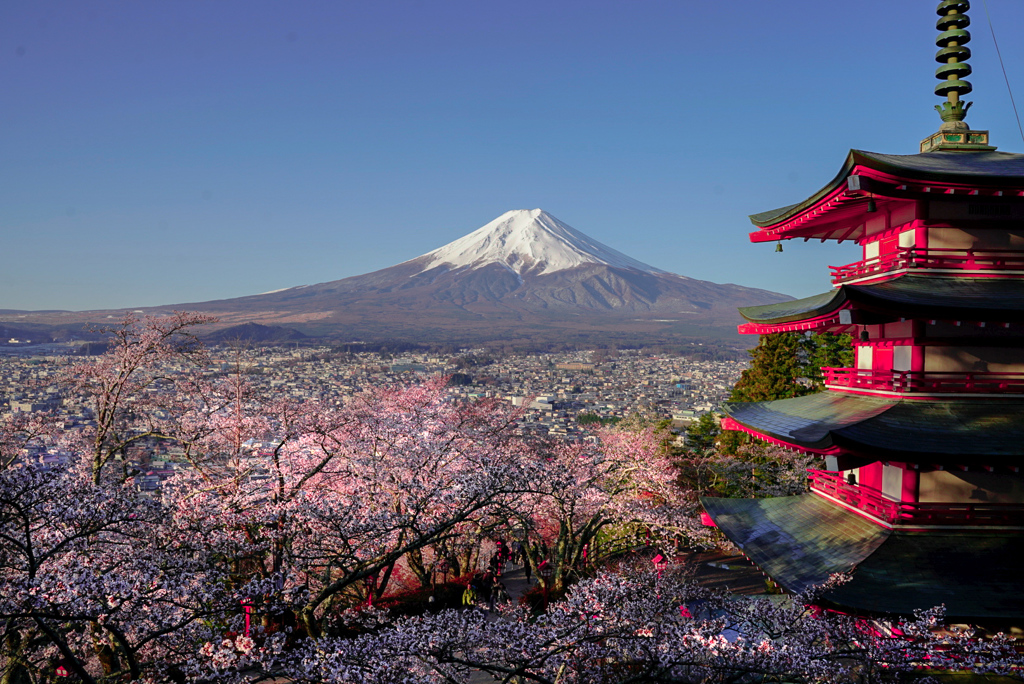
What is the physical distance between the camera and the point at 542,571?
58.5 feet

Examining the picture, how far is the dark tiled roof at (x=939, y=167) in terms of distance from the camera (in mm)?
7406

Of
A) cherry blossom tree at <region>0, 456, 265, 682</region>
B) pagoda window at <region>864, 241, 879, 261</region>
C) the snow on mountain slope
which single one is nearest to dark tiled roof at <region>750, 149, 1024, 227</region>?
pagoda window at <region>864, 241, 879, 261</region>

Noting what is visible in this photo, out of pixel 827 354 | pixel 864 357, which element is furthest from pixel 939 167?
pixel 827 354

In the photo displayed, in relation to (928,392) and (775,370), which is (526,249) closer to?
(775,370)

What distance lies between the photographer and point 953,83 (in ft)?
28.9

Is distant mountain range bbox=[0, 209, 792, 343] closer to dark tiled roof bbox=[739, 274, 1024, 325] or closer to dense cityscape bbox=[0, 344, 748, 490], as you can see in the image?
dense cityscape bbox=[0, 344, 748, 490]

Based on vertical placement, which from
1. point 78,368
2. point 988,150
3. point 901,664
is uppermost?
point 988,150

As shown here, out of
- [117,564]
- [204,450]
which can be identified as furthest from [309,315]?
[117,564]

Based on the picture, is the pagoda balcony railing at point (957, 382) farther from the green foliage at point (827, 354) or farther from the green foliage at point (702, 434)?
the green foliage at point (827, 354)

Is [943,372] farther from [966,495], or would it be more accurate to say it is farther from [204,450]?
[204,450]

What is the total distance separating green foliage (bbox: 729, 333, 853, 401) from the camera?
92.9ft

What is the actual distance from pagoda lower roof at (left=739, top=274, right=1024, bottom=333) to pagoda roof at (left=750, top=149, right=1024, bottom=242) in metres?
1.07

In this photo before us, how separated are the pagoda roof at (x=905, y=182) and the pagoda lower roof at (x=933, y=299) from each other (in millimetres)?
1068

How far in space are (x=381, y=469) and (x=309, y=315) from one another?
113m
